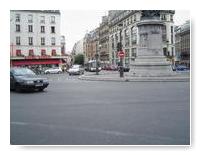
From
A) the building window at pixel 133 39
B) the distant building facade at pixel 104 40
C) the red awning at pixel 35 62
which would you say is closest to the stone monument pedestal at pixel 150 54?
the red awning at pixel 35 62

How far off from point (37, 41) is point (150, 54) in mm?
36498

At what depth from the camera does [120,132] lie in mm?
5371

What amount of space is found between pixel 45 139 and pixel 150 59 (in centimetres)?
2002

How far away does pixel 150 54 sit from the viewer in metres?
24.0

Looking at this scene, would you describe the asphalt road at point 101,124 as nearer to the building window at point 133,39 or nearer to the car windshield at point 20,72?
the car windshield at point 20,72

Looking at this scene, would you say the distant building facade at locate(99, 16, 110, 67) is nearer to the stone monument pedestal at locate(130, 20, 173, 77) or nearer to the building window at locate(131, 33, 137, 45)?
the building window at locate(131, 33, 137, 45)

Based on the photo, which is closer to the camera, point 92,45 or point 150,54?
point 150,54

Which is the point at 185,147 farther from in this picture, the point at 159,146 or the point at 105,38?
the point at 105,38

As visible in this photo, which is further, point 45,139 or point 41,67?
point 41,67

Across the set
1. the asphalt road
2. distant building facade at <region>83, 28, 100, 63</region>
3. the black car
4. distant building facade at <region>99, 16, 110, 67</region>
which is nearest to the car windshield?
the black car

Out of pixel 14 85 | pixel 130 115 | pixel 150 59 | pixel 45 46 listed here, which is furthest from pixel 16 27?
pixel 130 115

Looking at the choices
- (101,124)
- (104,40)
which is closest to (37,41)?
(104,40)

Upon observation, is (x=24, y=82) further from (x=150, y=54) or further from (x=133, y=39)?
(x=133, y=39)
